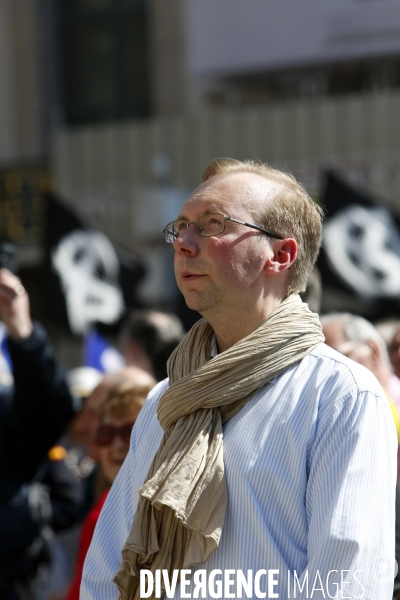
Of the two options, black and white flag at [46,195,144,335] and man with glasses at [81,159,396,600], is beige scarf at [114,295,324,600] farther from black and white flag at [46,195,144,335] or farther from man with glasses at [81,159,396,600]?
black and white flag at [46,195,144,335]

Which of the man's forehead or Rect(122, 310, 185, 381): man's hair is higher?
the man's forehead

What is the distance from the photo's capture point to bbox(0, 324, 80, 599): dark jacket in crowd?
3.52 m

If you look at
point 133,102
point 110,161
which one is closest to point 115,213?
point 110,161

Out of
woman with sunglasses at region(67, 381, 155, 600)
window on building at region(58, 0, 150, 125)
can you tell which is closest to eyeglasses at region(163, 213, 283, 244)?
woman with sunglasses at region(67, 381, 155, 600)

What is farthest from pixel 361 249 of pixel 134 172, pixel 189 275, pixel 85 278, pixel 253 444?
pixel 134 172

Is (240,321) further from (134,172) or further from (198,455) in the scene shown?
(134,172)

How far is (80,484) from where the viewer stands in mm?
4695

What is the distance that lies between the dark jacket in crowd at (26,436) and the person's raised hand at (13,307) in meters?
0.04

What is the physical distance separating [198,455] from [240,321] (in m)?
0.32

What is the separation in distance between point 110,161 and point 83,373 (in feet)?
22.8

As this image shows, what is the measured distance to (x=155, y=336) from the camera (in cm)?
457

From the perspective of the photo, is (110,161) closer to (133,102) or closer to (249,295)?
(133,102)

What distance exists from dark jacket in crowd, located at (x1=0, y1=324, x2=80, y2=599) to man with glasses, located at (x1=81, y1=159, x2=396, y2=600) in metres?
1.50

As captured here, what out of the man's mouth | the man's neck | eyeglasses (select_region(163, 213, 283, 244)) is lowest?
the man's neck
